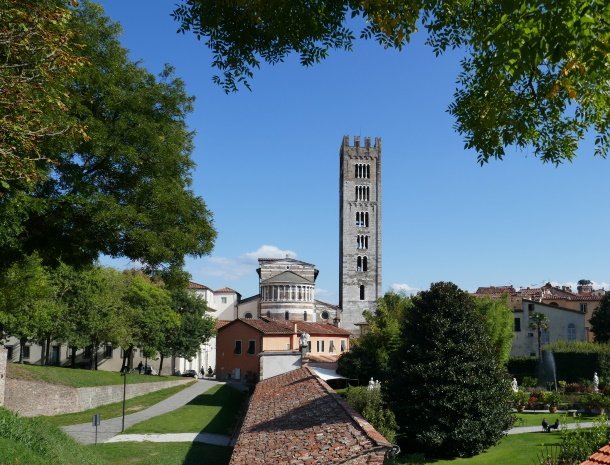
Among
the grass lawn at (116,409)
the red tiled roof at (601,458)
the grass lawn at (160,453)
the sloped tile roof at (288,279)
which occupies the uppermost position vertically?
the sloped tile roof at (288,279)

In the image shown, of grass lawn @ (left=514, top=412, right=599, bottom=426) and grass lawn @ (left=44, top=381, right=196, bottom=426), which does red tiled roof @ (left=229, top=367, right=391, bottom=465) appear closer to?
grass lawn @ (left=514, top=412, right=599, bottom=426)

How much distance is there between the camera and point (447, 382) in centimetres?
2258

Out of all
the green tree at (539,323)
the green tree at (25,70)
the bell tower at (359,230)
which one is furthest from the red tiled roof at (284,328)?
the green tree at (25,70)

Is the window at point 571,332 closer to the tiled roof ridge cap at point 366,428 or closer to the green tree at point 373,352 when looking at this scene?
the green tree at point 373,352

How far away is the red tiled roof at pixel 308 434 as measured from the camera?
40.5ft

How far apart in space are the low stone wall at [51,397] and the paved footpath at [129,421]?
3514 mm

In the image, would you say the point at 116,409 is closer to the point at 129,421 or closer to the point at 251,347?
the point at 129,421

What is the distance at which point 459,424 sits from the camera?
21641 millimetres

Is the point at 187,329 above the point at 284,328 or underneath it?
underneath

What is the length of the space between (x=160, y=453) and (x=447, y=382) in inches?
541

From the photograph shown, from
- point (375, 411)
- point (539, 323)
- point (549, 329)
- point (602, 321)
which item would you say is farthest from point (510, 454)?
point (602, 321)

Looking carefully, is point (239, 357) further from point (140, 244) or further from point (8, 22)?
point (8, 22)

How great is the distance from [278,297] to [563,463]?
68516mm

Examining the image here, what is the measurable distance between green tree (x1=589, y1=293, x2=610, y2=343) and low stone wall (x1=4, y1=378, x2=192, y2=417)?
51.2 meters
